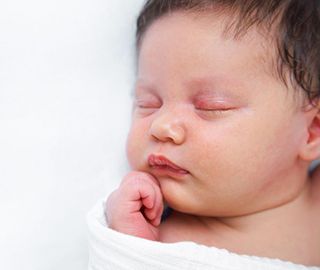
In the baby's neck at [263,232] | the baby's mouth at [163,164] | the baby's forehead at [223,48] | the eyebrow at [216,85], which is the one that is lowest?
the baby's neck at [263,232]

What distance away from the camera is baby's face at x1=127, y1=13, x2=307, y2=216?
1323mm

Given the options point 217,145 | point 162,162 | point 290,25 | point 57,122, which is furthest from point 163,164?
point 290,25

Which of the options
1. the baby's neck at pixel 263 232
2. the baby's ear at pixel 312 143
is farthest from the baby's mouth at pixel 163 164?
the baby's ear at pixel 312 143

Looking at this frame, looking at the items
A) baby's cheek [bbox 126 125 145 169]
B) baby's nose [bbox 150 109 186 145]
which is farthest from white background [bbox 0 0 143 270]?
baby's nose [bbox 150 109 186 145]

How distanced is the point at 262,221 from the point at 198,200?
17 cm

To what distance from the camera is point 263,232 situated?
143 centimetres

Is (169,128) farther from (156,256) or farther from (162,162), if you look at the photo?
(156,256)

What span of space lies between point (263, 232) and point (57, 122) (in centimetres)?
50

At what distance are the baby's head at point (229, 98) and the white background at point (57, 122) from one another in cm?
14

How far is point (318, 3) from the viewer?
139 cm

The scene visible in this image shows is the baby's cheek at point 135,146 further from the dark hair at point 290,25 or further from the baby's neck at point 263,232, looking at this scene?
the dark hair at point 290,25

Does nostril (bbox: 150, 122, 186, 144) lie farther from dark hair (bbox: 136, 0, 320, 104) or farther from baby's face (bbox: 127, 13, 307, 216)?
dark hair (bbox: 136, 0, 320, 104)

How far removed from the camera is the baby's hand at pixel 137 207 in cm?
135

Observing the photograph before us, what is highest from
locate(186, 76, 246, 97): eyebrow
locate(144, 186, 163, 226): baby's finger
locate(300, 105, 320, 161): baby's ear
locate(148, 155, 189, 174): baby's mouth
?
locate(186, 76, 246, 97): eyebrow
